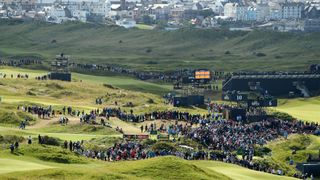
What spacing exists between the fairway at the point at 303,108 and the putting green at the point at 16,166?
2020 inches

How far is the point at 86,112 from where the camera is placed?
10412 centimetres

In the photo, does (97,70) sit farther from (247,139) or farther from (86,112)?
(247,139)

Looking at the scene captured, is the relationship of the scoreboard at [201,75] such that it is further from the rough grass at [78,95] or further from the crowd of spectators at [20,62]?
the crowd of spectators at [20,62]

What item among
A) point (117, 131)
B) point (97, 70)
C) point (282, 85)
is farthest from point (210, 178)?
point (97, 70)

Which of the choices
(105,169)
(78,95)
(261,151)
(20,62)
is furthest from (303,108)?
(20,62)

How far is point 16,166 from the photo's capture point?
61.3 m

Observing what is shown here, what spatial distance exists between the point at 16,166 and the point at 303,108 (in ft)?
226


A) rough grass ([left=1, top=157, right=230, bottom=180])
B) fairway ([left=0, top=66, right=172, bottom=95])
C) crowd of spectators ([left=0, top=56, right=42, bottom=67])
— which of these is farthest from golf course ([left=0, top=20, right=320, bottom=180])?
crowd of spectators ([left=0, top=56, right=42, bottom=67])

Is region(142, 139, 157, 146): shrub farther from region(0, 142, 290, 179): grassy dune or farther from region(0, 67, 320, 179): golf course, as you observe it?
region(0, 142, 290, 179): grassy dune

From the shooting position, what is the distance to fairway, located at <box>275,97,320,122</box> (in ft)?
372

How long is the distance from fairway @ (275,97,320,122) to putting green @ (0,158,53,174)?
51.3 meters

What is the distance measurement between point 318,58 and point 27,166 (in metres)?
144

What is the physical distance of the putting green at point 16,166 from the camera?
5959cm

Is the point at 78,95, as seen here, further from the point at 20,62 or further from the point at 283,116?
the point at 20,62
